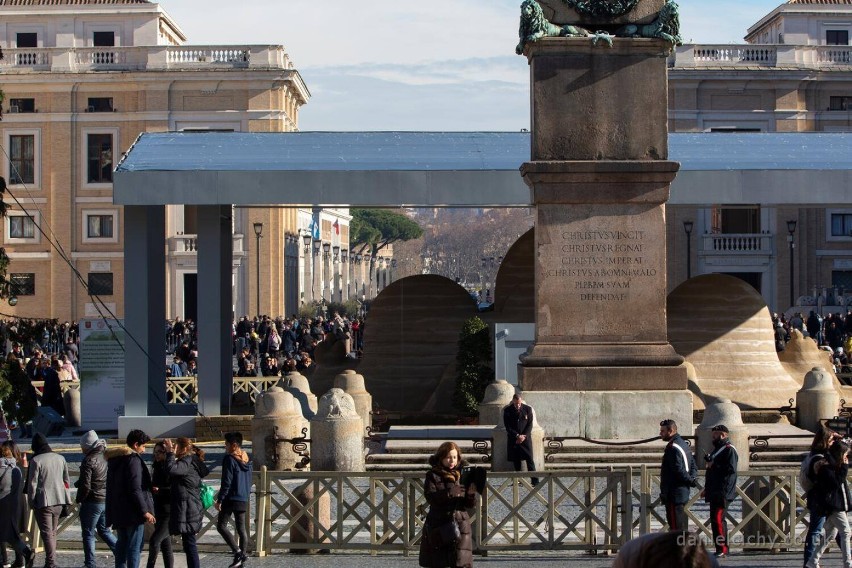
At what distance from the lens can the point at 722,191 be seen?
2530 cm

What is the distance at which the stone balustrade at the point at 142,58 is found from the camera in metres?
75.7

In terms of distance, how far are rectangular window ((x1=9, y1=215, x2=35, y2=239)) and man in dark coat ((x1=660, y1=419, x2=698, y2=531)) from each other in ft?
218

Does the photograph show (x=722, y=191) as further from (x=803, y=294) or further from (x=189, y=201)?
(x=803, y=294)

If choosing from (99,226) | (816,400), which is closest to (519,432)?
(816,400)

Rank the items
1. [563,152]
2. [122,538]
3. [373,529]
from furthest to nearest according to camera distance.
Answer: [563,152] < [373,529] < [122,538]

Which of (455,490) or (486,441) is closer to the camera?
(455,490)

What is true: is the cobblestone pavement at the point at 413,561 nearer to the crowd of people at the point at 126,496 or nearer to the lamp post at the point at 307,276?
the crowd of people at the point at 126,496

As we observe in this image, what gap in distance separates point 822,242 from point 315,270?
31178 millimetres

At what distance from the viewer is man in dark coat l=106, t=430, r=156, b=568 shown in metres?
13.1

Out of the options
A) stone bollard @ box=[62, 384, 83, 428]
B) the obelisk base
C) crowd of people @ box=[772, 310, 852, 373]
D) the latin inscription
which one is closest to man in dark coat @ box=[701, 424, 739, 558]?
the obelisk base

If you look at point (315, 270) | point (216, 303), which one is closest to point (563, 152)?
point (216, 303)

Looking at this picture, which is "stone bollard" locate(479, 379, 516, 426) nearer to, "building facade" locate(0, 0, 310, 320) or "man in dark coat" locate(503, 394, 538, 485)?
"man in dark coat" locate(503, 394, 538, 485)

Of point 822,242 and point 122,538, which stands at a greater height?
point 822,242

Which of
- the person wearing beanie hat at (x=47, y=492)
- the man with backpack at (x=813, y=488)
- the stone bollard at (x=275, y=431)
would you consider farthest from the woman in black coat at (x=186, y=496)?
the stone bollard at (x=275, y=431)
